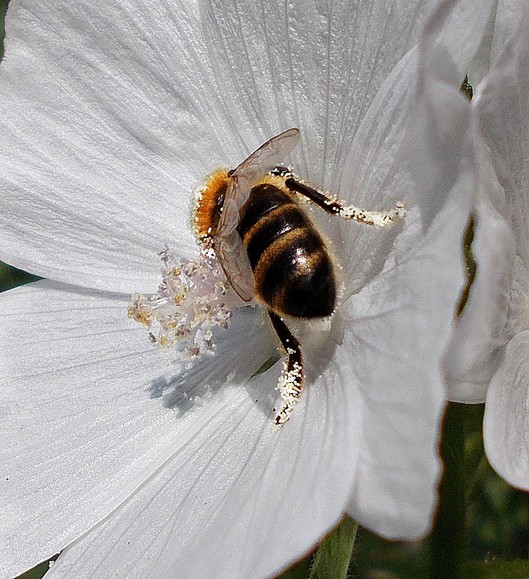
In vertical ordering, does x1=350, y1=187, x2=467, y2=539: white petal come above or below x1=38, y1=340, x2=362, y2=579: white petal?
above

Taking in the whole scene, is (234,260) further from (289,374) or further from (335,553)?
(335,553)

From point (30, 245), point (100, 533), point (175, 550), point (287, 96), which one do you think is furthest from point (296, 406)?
point (30, 245)

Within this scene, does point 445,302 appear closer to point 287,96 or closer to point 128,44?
point 287,96

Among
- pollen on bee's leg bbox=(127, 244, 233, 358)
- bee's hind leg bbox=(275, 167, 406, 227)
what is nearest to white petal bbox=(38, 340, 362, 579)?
pollen on bee's leg bbox=(127, 244, 233, 358)

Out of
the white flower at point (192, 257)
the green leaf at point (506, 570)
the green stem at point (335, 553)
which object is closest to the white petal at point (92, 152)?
the white flower at point (192, 257)

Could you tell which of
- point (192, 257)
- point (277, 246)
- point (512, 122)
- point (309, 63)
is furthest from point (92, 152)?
point (512, 122)

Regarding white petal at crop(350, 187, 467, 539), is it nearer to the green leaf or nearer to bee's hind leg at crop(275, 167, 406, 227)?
bee's hind leg at crop(275, 167, 406, 227)
